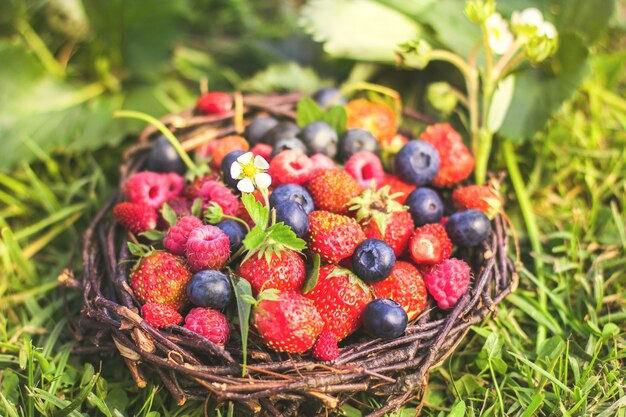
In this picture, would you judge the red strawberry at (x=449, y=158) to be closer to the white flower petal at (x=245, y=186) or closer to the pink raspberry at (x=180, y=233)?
the white flower petal at (x=245, y=186)

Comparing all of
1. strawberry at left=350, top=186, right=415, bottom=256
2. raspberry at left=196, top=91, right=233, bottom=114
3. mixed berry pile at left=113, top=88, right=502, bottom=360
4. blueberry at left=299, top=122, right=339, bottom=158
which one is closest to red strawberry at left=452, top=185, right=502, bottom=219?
mixed berry pile at left=113, top=88, right=502, bottom=360

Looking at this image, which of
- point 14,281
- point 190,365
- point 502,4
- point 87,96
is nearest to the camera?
A: point 190,365

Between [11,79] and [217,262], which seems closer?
[217,262]

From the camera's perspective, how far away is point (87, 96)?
8.41 ft

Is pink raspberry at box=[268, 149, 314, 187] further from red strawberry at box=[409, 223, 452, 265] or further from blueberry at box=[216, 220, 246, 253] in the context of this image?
red strawberry at box=[409, 223, 452, 265]

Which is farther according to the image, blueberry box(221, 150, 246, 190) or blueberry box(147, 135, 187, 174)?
blueberry box(147, 135, 187, 174)

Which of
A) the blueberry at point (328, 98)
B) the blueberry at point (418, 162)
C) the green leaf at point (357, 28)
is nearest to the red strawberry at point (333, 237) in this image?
the blueberry at point (418, 162)

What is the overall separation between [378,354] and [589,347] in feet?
2.43

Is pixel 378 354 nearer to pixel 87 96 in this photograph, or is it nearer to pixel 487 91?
pixel 487 91

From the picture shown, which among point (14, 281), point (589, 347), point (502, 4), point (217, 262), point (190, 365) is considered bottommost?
point (14, 281)

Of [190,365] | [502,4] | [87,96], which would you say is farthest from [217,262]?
[502,4]

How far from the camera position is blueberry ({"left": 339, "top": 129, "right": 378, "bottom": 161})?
1.89 meters

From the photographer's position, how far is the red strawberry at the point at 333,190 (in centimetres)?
164

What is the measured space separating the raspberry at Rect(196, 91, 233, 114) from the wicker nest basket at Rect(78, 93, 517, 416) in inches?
25.3
